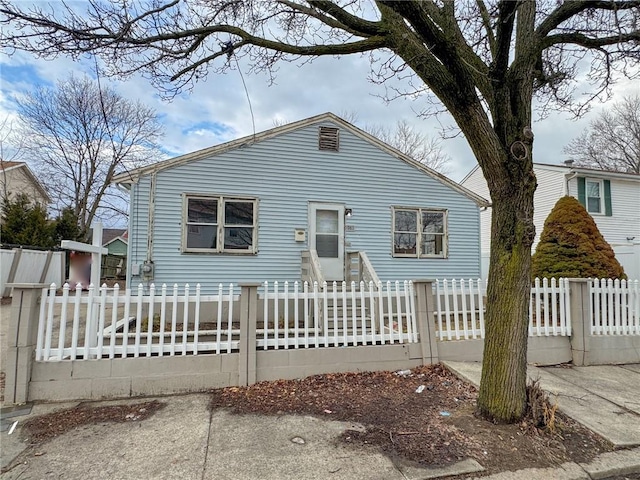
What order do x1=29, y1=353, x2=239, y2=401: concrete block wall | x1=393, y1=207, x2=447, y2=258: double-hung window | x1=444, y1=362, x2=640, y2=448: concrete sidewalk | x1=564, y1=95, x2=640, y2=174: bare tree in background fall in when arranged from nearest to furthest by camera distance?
x1=444, y1=362, x2=640, y2=448: concrete sidewalk → x1=29, y1=353, x2=239, y2=401: concrete block wall → x1=393, y1=207, x2=447, y2=258: double-hung window → x1=564, y1=95, x2=640, y2=174: bare tree in background

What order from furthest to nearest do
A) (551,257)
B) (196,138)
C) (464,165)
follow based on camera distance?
(464,165) < (196,138) < (551,257)

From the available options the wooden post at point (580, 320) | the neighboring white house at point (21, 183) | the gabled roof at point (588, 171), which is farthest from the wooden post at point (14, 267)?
the gabled roof at point (588, 171)

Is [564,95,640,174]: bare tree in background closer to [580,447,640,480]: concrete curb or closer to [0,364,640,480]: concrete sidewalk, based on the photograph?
[580,447,640,480]: concrete curb

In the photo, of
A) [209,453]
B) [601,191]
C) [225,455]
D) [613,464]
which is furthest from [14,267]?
[601,191]

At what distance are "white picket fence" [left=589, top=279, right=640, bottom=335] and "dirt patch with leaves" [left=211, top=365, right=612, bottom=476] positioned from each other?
298 centimetres

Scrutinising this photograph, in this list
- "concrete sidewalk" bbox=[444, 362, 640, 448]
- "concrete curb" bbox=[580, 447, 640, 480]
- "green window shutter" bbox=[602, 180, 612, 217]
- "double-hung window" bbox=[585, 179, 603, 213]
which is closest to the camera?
"concrete curb" bbox=[580, 447, 640, 480]

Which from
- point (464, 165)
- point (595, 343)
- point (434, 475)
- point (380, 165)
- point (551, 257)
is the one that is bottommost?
point (434, 475)

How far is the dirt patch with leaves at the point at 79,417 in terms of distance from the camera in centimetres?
331

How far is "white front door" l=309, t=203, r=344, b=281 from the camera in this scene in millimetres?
8734

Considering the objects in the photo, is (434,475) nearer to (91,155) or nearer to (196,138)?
(196,138)

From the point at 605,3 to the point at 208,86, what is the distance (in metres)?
5.24

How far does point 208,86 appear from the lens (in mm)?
5695

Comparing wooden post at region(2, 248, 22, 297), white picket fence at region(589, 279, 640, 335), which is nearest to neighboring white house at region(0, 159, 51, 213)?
wooden post at region(2, 248, 22, 297)

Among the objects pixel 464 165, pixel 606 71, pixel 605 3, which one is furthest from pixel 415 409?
pixel 464 165
